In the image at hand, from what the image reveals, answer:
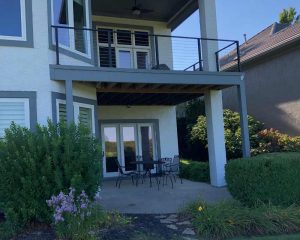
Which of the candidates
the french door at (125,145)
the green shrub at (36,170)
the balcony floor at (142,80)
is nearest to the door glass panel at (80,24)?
the balcony floor at (142,80)

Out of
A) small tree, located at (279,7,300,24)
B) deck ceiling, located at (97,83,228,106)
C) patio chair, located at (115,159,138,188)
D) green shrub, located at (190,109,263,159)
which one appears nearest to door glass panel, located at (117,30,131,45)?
deck ceiling, located at (97,83,228,106)

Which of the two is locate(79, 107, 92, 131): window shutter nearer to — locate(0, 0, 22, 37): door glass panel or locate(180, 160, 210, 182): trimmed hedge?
locate(0, 0, 22, 37): door glass panel

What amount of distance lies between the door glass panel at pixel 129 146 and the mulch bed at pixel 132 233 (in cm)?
773

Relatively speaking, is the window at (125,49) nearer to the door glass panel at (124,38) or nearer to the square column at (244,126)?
the door glass panel at (124,38)

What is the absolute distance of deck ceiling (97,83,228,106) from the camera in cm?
1120

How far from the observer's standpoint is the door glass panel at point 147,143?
15.5 m

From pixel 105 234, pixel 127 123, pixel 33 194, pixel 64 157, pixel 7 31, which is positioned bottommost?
pixel 105 234

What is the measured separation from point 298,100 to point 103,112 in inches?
290

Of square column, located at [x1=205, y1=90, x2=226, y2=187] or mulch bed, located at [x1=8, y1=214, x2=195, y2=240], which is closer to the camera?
mulch bed, located at [x1=8, y1=214, x2=195, y2=240]

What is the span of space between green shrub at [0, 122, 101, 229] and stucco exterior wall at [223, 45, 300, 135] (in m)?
10.2

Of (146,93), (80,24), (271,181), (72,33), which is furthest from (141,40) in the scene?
(271,181)

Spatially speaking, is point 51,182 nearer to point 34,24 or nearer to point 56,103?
point 56,103

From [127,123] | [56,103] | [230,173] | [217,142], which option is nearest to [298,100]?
[217,142]

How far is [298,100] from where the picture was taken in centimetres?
1473
